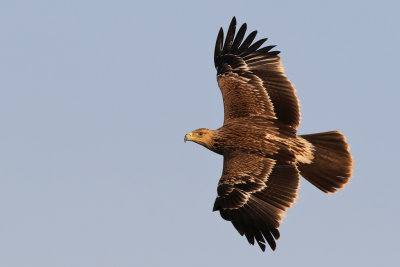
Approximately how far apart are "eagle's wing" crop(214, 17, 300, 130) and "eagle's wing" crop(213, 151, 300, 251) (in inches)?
47.2

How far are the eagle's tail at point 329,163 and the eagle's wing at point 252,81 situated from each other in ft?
2.04

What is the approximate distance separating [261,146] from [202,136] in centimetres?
126

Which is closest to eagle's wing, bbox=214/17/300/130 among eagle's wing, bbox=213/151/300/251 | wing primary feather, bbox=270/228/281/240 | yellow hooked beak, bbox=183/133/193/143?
yellow hooked beak, bbox=183/133/193/143

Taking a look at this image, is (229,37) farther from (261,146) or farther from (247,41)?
(261,146)

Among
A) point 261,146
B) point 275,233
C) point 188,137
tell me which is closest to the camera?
point 275,233

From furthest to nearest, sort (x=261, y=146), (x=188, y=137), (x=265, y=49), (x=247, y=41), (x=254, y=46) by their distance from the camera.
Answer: (x=247, y=41) < (x=254, y=46) < (x=265, y=49) < (x=188, y=137) < (x=261, y=146)

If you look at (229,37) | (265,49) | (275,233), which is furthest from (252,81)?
(275,233)

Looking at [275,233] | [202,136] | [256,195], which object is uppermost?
[202,136]

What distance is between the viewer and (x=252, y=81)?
18.1 m

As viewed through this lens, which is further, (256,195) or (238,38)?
(238,38)

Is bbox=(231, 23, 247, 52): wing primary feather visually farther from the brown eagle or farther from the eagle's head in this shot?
the eagle's head

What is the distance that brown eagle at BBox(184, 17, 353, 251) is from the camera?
16438mm

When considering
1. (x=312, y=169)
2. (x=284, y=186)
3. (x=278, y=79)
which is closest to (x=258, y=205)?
(x=284, y=186)

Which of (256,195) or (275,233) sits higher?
(256,195)
